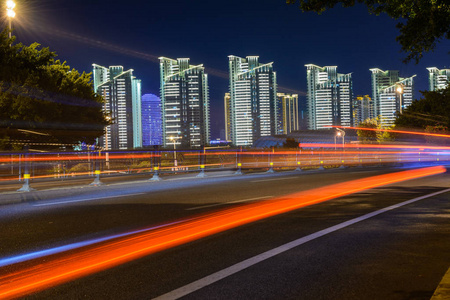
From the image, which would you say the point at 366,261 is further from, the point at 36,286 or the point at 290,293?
the point at 36,286

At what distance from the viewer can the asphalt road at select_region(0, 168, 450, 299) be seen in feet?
14.1

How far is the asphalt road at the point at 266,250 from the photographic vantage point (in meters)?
4.29

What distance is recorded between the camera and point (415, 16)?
451 inches

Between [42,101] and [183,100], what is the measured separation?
154m

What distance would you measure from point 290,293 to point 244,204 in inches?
253

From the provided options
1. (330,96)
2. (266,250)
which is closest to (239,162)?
(266,250)

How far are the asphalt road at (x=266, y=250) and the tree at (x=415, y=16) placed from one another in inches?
187

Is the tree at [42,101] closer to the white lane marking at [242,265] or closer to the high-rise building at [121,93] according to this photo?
the white lane marking at [242,265]

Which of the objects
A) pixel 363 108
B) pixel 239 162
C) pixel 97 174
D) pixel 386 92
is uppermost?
pixel 386 92

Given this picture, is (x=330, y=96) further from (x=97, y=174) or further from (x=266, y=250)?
(x=266, y=250)

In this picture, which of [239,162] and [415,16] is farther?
[239,162]

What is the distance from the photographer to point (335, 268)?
5.03 meters

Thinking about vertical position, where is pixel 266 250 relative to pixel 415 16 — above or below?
below

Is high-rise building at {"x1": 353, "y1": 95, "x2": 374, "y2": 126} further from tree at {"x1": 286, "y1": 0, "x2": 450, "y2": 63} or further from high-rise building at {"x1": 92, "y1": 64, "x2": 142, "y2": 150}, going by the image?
tree at {"x1": 286, "y1": 0, "x2": 450, "y2": 63}
